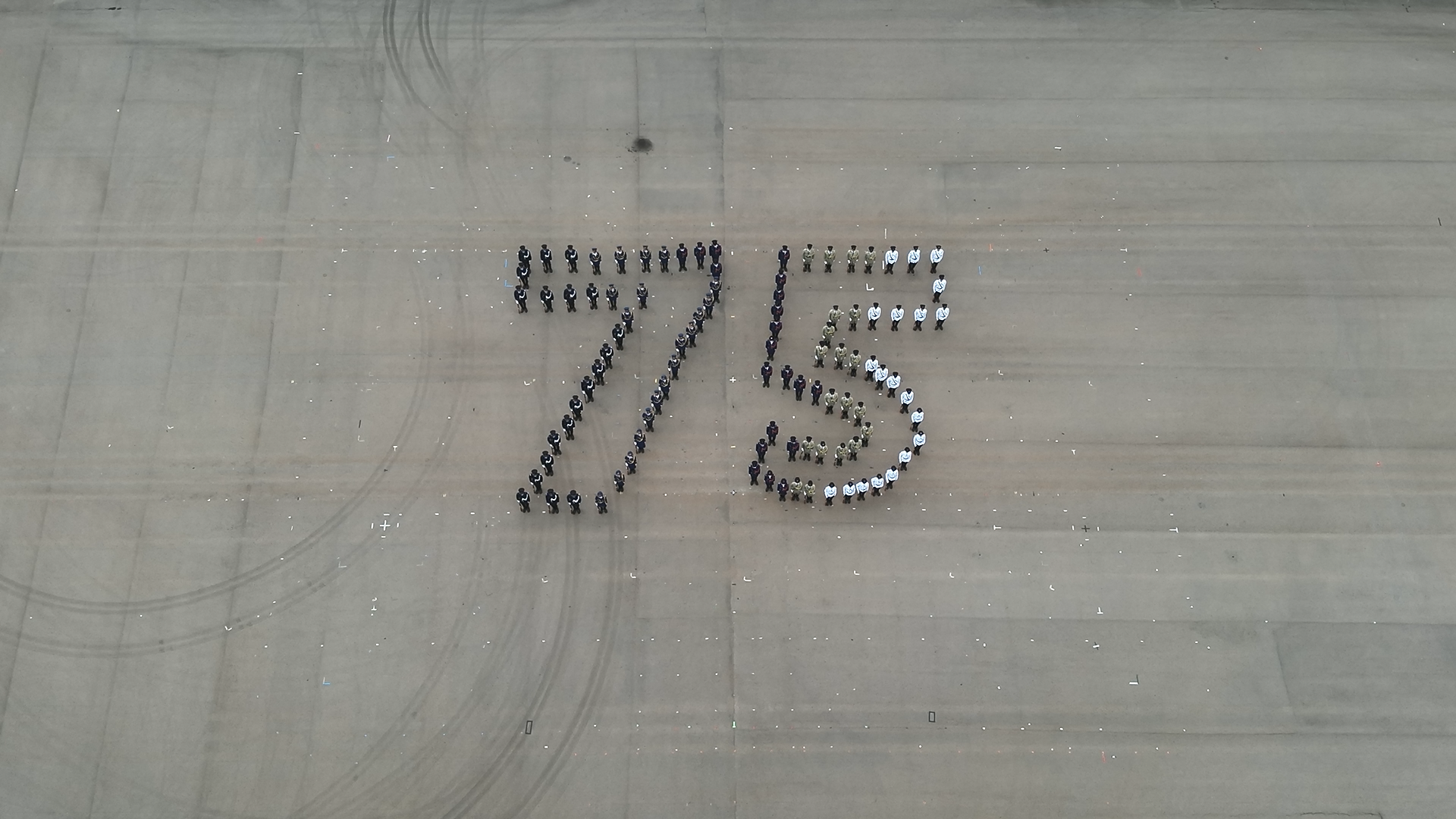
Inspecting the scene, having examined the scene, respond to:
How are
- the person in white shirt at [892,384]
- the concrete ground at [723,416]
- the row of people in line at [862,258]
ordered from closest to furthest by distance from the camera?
the concrete ground at [723,416], the person in white shirt at [892,384], the row of people in line at [862,258]

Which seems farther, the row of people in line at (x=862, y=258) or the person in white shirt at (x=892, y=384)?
the row of people in line at (x=862, y=258)

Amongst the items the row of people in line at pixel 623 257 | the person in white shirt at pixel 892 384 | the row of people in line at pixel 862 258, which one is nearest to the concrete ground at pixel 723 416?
the row of people in line at pixel 862 258

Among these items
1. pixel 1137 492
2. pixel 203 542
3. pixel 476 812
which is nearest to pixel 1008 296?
Answer: pixel 1137 492

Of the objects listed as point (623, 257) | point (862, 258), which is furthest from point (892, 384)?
point (623, 257)

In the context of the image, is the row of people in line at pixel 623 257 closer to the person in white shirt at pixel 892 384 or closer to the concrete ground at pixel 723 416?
the concrete ground at pixel 723 416

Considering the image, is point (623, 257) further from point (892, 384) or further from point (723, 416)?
point (892, 384)

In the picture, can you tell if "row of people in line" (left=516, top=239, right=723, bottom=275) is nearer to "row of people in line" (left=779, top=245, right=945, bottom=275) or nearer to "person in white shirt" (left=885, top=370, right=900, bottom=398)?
"row of people in line" (left=779, top=245, right=945, bottom=275)

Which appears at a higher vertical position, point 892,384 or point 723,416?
point 892,384
